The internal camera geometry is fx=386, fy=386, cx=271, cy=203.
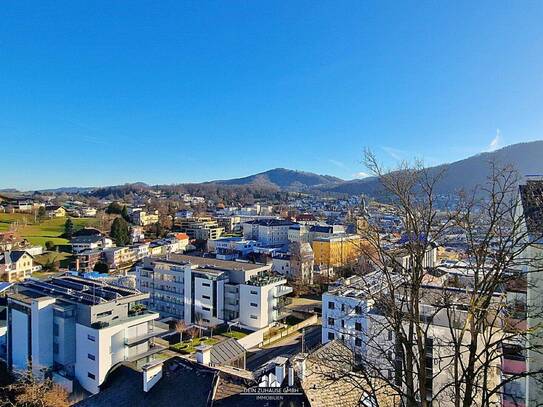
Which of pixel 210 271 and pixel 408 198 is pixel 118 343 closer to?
pixel 210 271

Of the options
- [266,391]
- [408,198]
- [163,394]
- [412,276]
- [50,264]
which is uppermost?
[408,198]

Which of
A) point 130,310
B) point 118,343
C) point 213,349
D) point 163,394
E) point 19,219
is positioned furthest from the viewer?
point 19,219

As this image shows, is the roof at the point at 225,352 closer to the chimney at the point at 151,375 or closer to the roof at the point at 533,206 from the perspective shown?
the chimney at the point at 151,375

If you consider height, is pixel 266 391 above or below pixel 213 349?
above

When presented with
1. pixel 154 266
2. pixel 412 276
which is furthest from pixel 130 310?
pixel 412 276

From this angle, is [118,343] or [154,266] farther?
[154,266]

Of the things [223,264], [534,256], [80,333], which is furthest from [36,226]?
[534,256]

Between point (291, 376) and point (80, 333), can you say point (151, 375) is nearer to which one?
point (291, 376)
